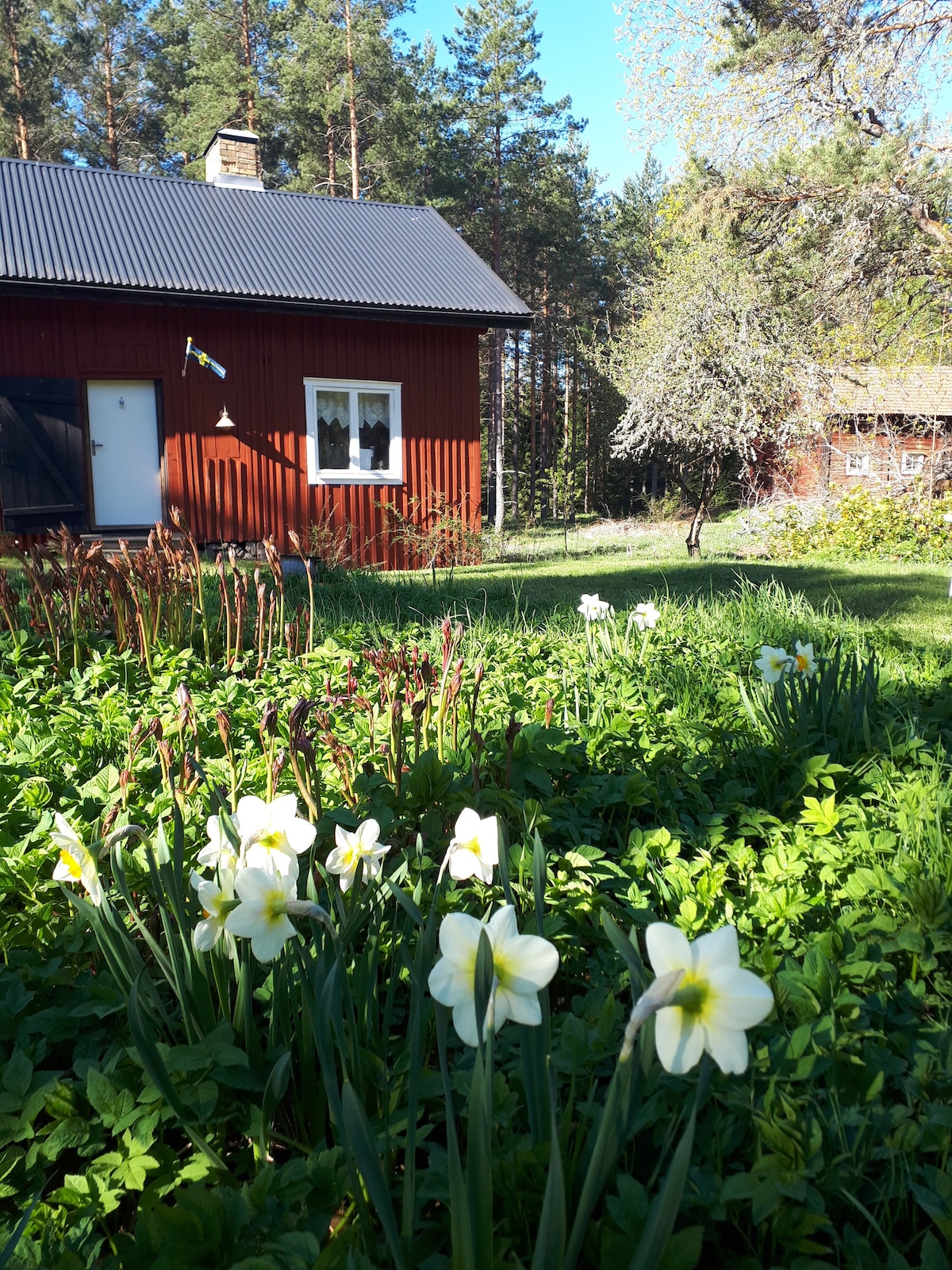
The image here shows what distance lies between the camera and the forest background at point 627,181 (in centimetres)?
1136

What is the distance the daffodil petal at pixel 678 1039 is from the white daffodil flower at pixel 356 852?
0.70m

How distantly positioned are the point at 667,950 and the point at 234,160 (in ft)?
48.5

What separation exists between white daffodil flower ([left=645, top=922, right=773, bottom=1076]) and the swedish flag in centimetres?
1060

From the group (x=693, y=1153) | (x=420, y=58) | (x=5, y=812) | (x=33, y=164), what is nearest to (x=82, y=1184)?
(x=693, y=1153)

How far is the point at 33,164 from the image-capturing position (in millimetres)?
12055

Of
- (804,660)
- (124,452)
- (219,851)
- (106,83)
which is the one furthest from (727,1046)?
(106,83)

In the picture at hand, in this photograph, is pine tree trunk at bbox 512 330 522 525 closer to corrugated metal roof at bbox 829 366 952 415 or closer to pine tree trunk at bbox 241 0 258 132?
pine tree trunk at bbox 241 0 258 132

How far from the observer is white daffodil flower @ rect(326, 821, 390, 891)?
1460 mm

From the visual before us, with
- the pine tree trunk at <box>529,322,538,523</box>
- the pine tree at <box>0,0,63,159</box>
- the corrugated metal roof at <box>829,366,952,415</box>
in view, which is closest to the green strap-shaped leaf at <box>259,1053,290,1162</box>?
the corrugated metal roof at <box>829,366,952,415</box>

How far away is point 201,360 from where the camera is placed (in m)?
10.5

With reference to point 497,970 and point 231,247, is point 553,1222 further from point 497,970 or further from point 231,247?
point 231,247

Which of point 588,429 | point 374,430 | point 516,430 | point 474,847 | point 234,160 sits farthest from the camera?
point 588,429

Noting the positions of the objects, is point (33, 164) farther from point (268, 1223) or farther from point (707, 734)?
point (268, 1223)

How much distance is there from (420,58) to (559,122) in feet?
12.9
